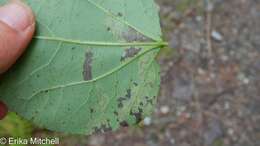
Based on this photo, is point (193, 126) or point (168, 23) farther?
point (168, 23)

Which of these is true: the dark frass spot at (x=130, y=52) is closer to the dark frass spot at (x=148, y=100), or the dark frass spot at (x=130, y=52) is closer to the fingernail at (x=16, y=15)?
the dark frass spot at (x=148, y=100)

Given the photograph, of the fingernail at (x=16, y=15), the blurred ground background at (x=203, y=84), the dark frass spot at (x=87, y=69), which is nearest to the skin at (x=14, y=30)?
the fingernail at (x=16, y=15)

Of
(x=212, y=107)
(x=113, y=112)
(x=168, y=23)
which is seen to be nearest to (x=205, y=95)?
(x=212, y=107)

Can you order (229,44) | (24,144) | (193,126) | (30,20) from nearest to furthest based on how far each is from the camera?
1. (30,20)
2. (24,144)
3. (193,126)
4. (229,44)

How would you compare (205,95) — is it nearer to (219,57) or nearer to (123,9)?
(219,57)

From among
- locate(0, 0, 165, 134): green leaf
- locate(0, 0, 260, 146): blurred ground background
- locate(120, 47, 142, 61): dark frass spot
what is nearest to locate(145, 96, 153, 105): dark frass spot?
locate(0, 0, 165, 134): green leaf

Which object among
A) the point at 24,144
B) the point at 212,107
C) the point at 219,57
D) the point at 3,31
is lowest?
the point at 24,144

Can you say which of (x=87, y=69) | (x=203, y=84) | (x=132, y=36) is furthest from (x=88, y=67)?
(x=203, y=84)

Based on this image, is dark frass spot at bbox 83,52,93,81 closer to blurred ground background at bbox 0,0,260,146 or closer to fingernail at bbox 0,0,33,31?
fingernail at bbox 0,0,33,31
